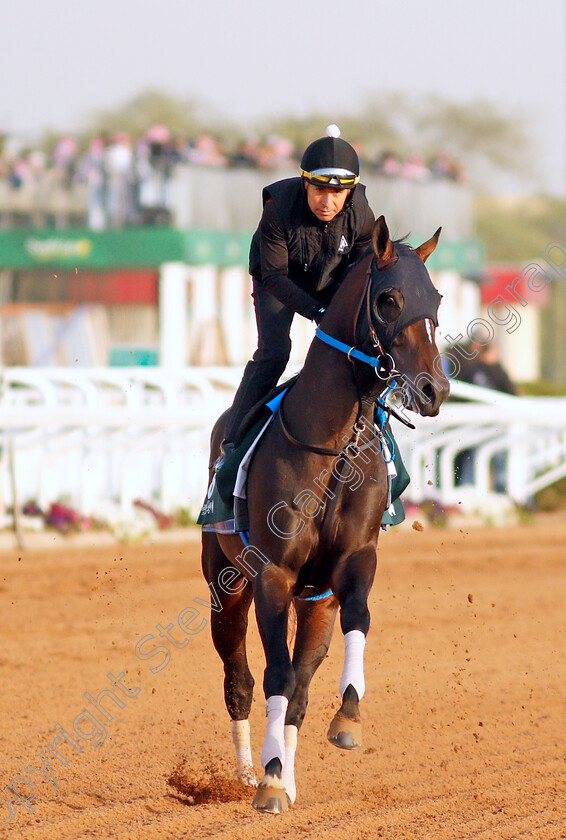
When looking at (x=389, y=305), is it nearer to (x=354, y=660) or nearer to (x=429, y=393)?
(x=429, y=393)

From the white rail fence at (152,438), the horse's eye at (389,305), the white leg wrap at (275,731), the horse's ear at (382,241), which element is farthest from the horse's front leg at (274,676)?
the white rail fence at (152,438)

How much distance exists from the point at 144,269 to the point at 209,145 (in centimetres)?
217

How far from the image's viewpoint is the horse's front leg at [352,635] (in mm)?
4051

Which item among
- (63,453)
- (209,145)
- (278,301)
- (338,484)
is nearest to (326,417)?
(338,484)

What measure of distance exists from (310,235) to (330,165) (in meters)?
0.28

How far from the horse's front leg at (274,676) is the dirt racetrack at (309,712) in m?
0.13

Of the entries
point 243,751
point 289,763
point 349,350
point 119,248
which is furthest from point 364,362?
point 119,248

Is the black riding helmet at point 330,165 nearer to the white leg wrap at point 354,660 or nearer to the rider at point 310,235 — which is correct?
the rider at point 310,235

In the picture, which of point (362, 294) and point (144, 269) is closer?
point (362, 294)

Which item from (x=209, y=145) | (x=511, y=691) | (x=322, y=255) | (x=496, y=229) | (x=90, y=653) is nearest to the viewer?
(x=322, y=255)

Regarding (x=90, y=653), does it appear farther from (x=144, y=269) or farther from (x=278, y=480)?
(x=144, y=269)

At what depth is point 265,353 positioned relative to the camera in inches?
184

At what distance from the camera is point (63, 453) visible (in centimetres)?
1025

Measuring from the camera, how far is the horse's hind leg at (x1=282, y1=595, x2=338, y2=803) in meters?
4.36
